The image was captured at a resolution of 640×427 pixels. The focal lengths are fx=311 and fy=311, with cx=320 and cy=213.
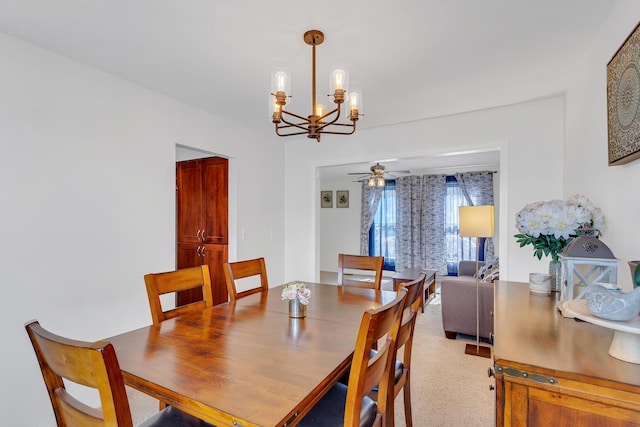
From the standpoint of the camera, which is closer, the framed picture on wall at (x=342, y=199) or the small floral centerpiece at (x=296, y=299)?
the small floral centerpiece at (x=296, y=299)

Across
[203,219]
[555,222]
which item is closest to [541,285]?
[555,222]

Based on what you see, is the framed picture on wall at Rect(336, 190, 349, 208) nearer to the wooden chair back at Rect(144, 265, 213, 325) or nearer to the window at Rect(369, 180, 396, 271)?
the window at Rect(369, 180, 396, 271)

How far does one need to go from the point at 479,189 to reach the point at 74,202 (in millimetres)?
6365

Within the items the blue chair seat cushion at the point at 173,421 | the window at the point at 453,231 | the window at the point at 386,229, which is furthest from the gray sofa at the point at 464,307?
the window at the point at 386,229

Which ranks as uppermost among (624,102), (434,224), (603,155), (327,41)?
(327,41)

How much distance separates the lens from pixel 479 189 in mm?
6215

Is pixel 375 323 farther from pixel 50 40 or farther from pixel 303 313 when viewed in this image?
pixel 50 40

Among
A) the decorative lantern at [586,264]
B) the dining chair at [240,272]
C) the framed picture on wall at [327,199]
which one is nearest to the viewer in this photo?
the decorative lantern at [586,264]

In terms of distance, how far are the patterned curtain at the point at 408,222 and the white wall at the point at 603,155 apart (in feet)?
13.9

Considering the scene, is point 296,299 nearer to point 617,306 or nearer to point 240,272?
point 240,272

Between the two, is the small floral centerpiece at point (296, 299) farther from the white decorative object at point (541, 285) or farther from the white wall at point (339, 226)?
the white wall at point (339, 226)

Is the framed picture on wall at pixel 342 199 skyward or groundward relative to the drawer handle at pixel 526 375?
skyward

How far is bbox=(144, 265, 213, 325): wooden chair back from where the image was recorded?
1551mm

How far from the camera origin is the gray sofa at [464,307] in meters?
3.18
